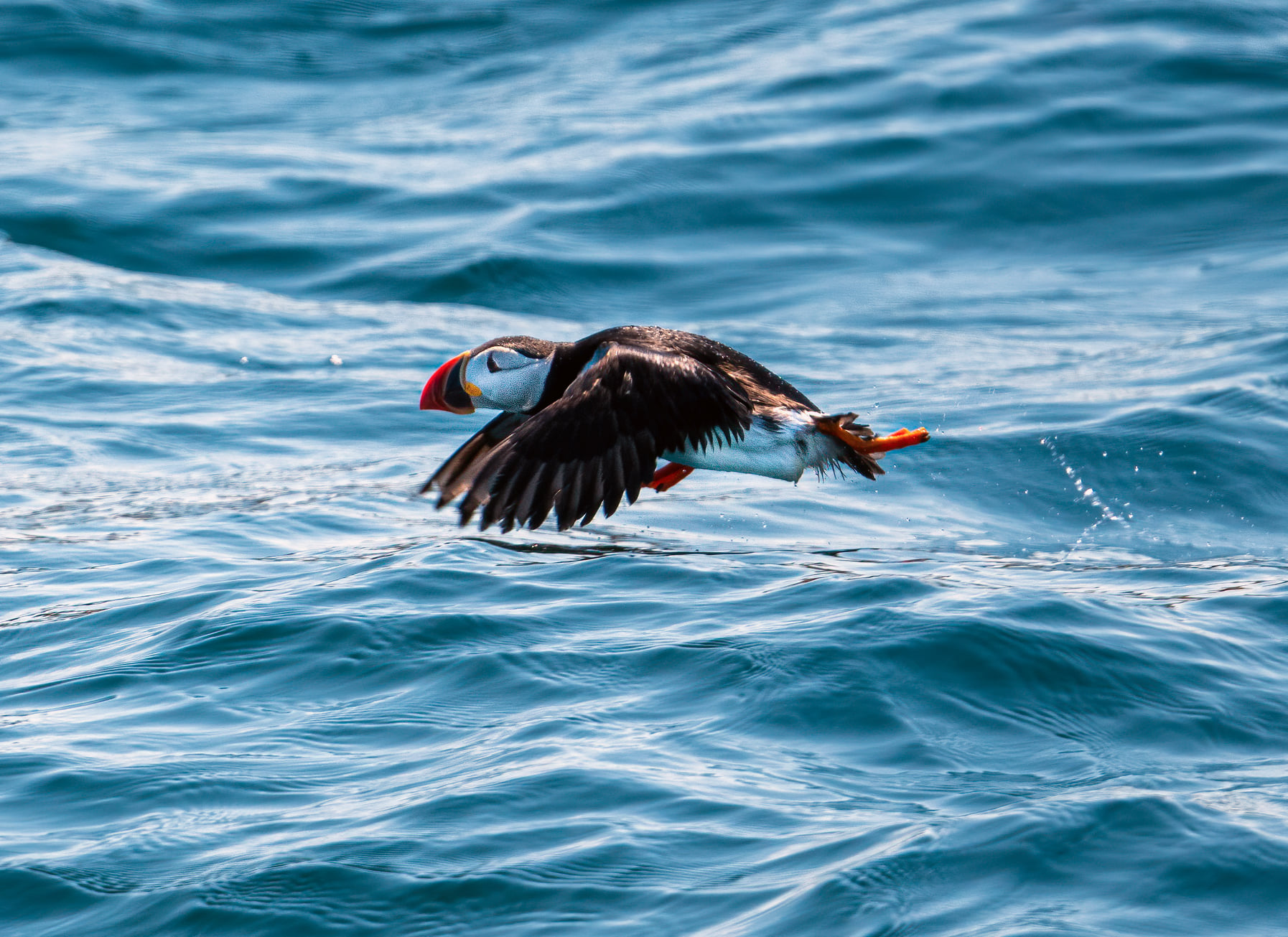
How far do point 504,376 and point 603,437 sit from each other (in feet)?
1.98

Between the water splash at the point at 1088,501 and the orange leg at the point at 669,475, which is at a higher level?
the orange leg at the point at 669,475

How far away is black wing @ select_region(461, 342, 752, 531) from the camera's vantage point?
4.16 metres

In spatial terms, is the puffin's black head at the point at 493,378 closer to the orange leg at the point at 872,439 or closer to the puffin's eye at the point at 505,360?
the puffin's eye at the point at 505,360

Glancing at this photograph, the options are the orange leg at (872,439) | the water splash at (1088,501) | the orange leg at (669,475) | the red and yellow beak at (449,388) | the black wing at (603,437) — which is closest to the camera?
the black wing at (603,437)

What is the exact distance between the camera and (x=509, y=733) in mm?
4324

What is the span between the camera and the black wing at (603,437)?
416 cm

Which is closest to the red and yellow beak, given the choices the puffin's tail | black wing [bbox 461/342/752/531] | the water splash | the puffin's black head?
the puffin's black head

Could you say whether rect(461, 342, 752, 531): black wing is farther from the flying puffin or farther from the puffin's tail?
the puffin's tail

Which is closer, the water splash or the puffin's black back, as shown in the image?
the puffin's black back

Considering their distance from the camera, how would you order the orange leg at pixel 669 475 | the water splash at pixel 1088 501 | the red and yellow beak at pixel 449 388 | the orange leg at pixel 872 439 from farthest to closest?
the water splash at pixel 1088 501
the orange leg at pixel 669 475
the orange leg at pixel 872 439
the red and yellow beak at pixel 449 388

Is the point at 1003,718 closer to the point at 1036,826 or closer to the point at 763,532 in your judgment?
the point at 1036,826

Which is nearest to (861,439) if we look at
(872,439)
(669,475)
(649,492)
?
(872,439)

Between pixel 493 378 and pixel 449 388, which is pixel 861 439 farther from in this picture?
pixel 449 388

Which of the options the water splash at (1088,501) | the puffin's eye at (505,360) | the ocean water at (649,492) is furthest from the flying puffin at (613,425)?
the water splash at (1088,501)
